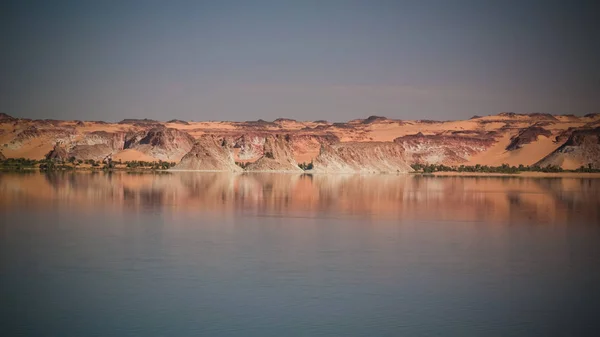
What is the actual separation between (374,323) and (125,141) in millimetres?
130185

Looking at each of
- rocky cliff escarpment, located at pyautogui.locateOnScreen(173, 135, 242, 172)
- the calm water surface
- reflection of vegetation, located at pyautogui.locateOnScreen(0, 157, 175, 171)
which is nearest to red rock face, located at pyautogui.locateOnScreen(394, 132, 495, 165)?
rocky cliff escarpment, located at pyautogui.locateOnScreen(173, 135, 242, 172)

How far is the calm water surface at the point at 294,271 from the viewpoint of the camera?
15.5m

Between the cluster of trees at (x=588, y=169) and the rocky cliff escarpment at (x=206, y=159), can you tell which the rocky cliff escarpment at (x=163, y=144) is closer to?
the rocky cliff escarpment at (x=206, y=159)

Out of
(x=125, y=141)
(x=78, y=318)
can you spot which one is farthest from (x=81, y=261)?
(x=125, y=141)

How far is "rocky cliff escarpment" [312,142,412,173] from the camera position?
104m

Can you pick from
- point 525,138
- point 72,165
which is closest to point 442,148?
point 525,138

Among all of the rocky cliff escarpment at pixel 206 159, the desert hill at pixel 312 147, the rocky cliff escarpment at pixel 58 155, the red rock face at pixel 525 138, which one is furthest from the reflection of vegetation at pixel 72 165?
the red rock face at pixel 525 138

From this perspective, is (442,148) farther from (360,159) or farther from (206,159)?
(206,159)

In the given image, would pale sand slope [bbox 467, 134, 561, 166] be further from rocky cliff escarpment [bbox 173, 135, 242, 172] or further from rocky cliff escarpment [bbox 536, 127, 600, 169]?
rocky cliff escarpment [bbox 173, 135, 242, 172]

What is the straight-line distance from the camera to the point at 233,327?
15.1 m

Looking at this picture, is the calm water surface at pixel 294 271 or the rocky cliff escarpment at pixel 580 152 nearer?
the calm water surface at pixel 294 271

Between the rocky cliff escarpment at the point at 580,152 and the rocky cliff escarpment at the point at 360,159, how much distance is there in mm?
22014

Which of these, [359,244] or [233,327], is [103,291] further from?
[359,244]

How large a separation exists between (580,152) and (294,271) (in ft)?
324
